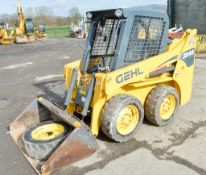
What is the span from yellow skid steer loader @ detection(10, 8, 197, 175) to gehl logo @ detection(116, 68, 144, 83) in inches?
0.6

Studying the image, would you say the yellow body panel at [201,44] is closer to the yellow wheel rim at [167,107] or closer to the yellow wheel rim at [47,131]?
the yellow wheel rim at [167,107]

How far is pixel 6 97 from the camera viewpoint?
24.1ft

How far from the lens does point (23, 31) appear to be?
2719 cm

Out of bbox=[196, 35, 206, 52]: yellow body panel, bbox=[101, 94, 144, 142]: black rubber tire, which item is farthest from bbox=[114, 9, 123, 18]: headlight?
bbox=[196, 35, 206, 52]: yellow body panel

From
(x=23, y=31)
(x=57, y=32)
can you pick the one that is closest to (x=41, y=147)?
(x=23, y=31)

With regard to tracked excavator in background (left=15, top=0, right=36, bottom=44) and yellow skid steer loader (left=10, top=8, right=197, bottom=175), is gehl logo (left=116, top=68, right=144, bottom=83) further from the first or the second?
tracked excavator in background (left=15, top=0, right=36, bottom=44)

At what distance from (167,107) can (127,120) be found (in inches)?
39.8

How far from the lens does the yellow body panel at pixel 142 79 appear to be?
4.02m

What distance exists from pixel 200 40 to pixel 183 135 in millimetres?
9986

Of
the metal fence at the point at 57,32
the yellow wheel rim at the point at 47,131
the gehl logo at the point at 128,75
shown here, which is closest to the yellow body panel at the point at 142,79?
the gehl logo at the point at 128,75

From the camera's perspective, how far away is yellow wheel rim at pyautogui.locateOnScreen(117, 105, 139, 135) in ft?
13.7

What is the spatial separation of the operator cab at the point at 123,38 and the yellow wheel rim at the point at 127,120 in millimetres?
714

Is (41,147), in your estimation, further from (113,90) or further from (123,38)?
(123,38)

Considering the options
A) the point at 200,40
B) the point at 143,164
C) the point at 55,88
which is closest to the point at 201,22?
Answer: the point at 200,40
